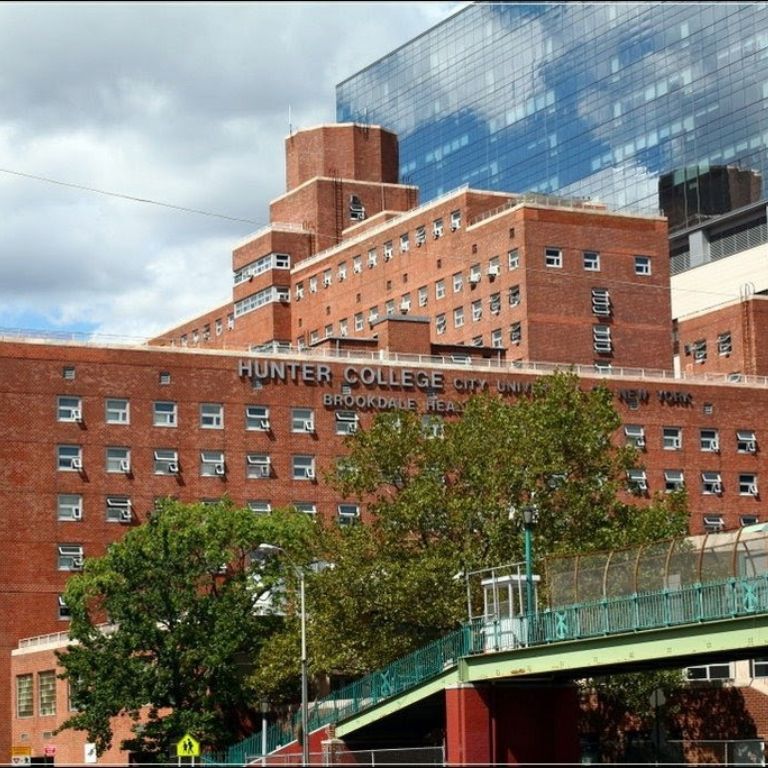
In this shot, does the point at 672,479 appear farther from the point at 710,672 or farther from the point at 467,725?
the point at 467,725

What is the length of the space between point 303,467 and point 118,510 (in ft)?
36.6

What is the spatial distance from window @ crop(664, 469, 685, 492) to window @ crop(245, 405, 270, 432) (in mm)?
25360

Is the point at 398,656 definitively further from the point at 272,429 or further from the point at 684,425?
the point at 684,425

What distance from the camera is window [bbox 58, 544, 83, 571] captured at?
102938mm

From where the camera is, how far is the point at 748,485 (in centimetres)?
12206

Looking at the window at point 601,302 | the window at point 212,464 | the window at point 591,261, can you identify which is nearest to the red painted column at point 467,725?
the window at point 212,464

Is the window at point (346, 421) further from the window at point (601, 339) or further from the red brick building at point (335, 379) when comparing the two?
the window at point (601, 339)

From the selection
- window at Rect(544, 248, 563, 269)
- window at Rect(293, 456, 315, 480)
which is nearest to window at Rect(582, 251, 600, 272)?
window at Rect(544, 248, 563, 269)

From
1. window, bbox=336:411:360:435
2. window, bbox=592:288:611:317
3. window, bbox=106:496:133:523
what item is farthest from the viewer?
window, bbox=592:288:611:317

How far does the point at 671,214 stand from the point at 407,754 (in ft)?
449

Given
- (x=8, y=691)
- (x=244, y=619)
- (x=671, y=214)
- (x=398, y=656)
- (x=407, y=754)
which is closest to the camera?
(x=407, y=754)

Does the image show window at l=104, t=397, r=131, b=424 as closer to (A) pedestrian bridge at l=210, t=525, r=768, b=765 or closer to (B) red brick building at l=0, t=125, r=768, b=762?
(B) red brick building at l=0, t=125, r=768, b=762

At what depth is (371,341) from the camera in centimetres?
12275

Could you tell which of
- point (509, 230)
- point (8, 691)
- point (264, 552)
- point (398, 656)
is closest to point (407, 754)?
point (398, 656)
